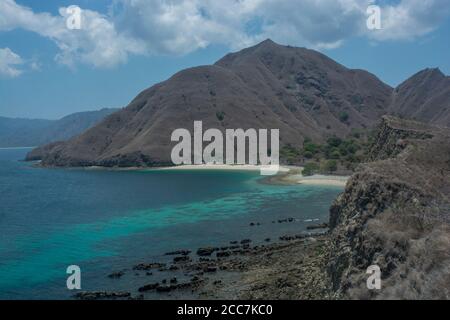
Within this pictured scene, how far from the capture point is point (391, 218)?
70.8ft

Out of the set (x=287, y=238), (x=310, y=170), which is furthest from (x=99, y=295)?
(x=310, y=170)

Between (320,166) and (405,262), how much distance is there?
99288mm

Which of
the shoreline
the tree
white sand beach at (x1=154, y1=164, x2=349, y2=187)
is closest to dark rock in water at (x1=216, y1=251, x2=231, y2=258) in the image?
the shoreline

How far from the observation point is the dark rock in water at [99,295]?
100 feet

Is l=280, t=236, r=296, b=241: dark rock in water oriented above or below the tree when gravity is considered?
below

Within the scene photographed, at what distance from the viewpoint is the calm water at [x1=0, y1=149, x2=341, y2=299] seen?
3791 centimetres

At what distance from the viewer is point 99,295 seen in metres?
30.9

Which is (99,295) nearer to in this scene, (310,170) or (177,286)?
(177,286)
